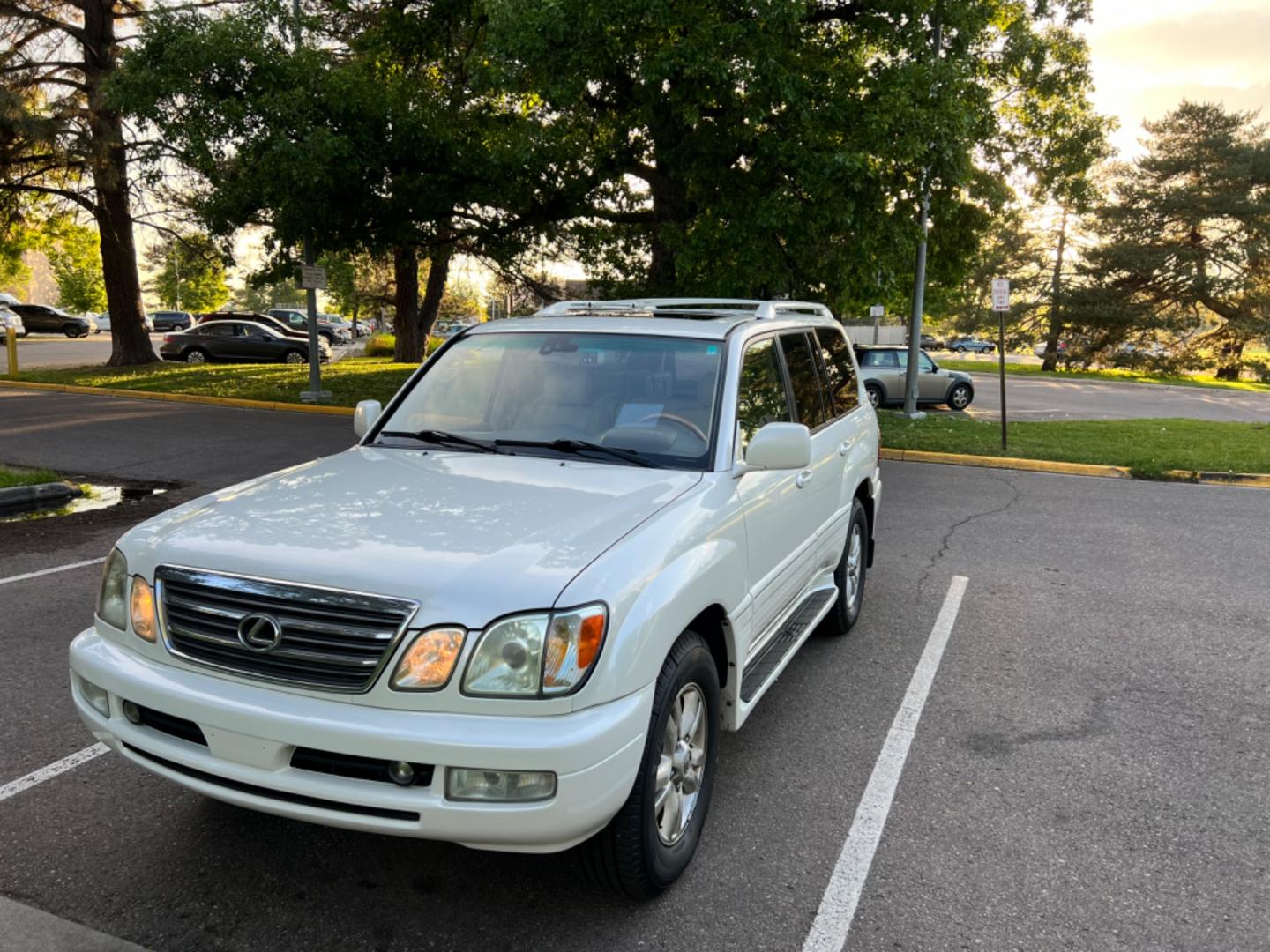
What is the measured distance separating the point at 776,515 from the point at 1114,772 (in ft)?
A: 5.78

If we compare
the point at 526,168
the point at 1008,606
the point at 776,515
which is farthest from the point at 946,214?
the point at 776,515

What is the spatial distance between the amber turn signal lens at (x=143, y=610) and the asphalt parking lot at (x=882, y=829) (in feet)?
2.69

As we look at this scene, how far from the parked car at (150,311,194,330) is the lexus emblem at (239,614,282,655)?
57.9m

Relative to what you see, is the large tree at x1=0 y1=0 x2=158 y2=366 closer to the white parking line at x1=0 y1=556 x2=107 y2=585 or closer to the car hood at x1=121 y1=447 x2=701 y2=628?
the white parking line at x1=0 y1=556 x2=107 y2=585

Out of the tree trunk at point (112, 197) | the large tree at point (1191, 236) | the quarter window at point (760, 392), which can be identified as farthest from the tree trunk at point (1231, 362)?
the quarter window at point (760, 392)

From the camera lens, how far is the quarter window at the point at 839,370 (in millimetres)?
5211

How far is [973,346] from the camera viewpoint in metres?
88.2

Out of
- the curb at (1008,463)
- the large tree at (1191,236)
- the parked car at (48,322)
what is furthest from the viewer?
the parked car at (48,322)

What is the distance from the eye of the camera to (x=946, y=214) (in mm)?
13586

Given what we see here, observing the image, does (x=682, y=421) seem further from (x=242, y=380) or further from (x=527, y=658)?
(x=242, y=380)

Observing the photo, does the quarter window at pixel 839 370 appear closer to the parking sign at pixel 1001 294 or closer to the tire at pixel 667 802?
the tire at pixel 667 802

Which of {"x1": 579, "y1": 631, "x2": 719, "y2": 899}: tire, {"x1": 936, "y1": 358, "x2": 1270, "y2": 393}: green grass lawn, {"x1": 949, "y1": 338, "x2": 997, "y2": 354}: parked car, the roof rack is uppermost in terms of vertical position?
the roof rack

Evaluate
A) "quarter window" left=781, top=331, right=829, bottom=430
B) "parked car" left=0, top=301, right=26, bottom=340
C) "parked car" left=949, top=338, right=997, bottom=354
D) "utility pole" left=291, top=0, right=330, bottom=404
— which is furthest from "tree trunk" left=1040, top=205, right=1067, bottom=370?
"parked car" left=0, top=301, right=26, bottom=340

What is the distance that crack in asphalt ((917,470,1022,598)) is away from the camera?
678cm
